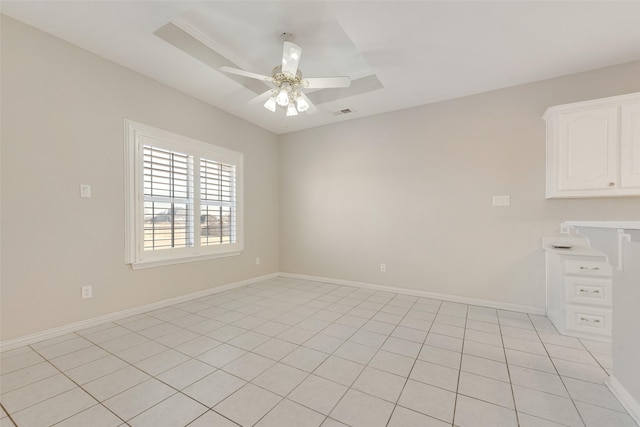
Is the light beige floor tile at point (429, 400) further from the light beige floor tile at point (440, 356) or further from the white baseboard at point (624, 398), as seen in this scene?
the white baseboard at point (624, 398)

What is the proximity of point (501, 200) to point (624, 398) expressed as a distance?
7.08 feet

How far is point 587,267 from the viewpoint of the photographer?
Result: 7.91 feet

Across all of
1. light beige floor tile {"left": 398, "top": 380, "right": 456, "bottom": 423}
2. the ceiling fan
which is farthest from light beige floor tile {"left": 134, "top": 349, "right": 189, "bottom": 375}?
the ceiling fan

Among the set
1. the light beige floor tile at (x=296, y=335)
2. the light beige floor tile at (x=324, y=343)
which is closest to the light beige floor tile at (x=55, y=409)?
the light beige floor tile at (x=296, y=335)

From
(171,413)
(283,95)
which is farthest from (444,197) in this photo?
(171,413)

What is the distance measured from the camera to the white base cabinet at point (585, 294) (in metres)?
2.32

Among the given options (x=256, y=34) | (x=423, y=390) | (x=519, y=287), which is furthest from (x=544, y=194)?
(x=256, y=34)

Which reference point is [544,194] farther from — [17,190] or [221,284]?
[17,190]

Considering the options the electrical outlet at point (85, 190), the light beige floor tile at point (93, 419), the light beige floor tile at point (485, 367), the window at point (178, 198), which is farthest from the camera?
the window at point (178, 198)

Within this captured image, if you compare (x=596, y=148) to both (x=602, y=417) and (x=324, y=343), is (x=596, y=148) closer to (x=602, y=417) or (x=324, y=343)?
(x=602, y=417)

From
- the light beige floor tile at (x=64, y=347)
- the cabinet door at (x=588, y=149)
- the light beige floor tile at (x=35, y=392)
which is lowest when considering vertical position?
the light beige floor tile at (x=64, y=347)

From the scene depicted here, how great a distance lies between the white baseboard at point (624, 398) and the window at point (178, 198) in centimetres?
408

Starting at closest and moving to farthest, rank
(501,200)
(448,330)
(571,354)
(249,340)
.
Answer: (571,354)
(249,340)
(448,330)
(501,200)

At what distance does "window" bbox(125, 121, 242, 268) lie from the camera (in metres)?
2.93
